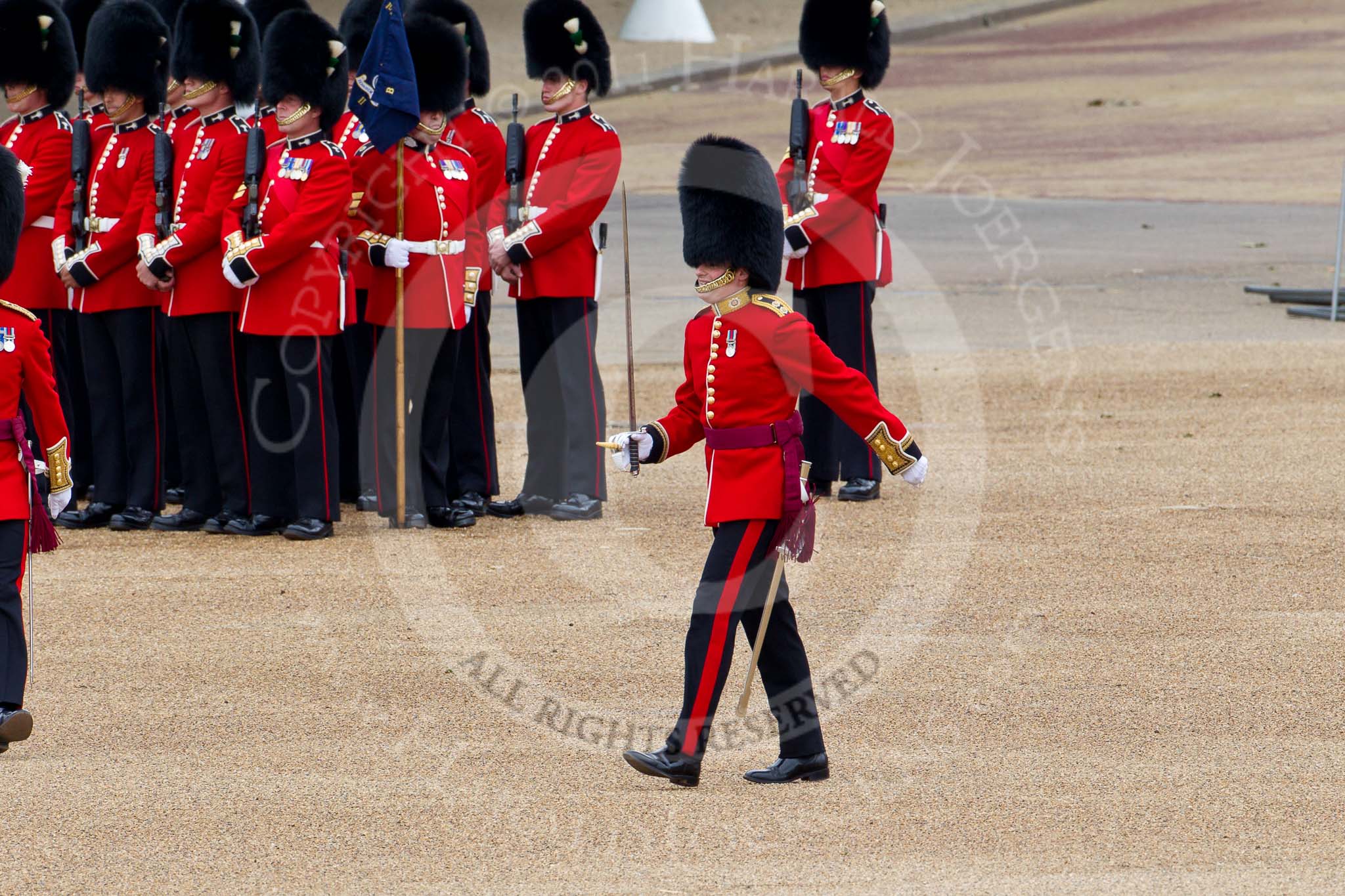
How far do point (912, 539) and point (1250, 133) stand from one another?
17663 millimetres

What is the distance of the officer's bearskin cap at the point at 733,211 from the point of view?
13.8 feet

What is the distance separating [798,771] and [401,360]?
2.93 m

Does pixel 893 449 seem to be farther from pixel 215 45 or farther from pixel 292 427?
pixel 215 45

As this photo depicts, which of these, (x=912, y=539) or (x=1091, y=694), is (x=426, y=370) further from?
(x=1091, y=694)

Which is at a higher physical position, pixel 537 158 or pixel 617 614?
pixel 537 158

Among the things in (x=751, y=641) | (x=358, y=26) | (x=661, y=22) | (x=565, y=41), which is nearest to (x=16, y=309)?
(x=751, y=641)

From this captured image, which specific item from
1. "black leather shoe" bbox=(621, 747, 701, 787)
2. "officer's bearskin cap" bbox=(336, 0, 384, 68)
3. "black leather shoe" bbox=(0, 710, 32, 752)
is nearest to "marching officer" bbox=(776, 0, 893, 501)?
"officer's bearskin cap" bbox=(336, 0, 384, 68)

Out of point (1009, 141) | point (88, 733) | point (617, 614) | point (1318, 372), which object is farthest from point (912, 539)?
point (1009, 141)

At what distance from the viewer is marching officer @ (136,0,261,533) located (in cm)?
649

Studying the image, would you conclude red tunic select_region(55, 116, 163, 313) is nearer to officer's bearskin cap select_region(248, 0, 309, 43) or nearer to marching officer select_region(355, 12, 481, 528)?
marching officer select_region(355, 12, 481, 528)

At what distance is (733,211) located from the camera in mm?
4199

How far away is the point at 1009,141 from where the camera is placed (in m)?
22.5

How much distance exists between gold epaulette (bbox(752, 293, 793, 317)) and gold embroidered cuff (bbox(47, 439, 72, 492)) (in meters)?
1.60

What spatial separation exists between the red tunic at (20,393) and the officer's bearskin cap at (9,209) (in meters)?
0.17
